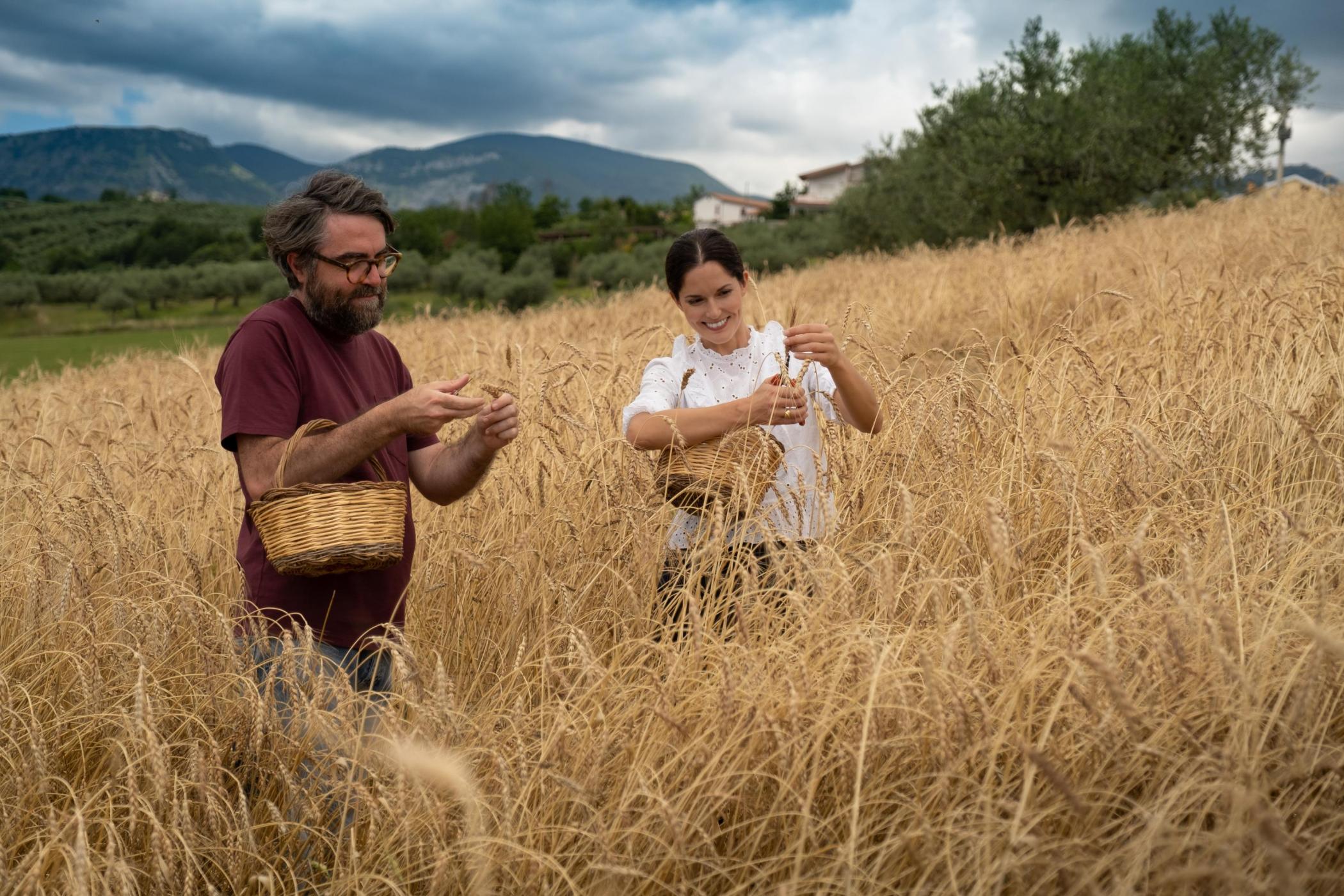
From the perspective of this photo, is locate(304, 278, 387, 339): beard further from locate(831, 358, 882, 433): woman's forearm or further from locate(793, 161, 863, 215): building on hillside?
locate(793, 161, 863, 215): building on hillside

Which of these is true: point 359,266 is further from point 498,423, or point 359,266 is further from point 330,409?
point 498,423

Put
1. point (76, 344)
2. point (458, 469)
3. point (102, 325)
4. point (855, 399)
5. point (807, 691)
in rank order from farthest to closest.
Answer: point (102, 325)
point (76, 344)
point (855, 399)
point (458, 469)
point (807, 691)

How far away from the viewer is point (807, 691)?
67.1 inches

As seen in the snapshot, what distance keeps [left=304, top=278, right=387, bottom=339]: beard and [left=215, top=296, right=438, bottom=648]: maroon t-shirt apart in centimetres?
4

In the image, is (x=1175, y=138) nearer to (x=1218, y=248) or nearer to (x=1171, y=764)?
(x=1218, y=248)

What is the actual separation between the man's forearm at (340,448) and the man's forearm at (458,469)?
36 cm

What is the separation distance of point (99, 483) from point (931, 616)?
2432mm

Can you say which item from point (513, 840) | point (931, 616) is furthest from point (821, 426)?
point (513, 840)

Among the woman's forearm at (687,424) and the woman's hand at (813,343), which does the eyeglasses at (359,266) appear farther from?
the woman's hand at (813,343)

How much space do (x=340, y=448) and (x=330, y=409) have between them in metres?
0.28

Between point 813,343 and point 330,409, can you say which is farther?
point 813,343

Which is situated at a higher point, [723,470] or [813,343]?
[813,343]

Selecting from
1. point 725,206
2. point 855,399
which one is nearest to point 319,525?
point 855,399

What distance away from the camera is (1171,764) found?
5.47ft
